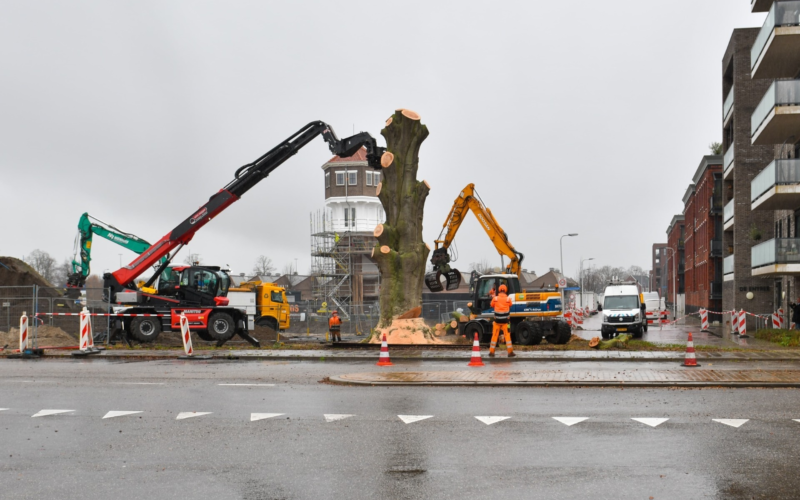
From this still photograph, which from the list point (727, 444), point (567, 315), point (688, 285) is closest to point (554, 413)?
point (727, 444)

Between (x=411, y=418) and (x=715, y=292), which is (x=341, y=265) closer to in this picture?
(x=715, y=292)

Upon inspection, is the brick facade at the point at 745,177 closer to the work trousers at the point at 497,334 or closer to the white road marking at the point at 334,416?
the work trousers at the point at 497,334

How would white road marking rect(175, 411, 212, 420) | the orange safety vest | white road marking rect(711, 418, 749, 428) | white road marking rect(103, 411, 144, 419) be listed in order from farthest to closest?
the orange safety vest, white road marking rect(103, 411, 144, 419), white road marking rect(175, 411, 212, 420), white road marking rect(711, 418, 749, 428)

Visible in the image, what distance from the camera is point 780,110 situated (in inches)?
1268

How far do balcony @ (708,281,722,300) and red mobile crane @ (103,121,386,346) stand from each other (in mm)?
43288

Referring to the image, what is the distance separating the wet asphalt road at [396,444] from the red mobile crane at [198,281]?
48.3 ft

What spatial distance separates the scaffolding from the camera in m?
79.5

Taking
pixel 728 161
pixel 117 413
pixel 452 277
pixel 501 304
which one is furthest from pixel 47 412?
pixel 728 161

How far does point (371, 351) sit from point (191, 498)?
57.0 ft

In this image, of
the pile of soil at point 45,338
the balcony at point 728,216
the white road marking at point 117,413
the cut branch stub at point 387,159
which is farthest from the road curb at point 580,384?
the balcony at point 728,216

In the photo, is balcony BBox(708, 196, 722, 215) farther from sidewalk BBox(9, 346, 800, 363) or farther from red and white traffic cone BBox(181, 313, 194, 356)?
red and white traffic cone BBox(181, 313, 194, 356)

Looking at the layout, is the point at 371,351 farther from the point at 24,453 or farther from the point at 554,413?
the point at 24,453

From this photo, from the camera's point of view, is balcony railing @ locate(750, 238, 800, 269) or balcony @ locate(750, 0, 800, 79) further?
balcony railing @ locate(750, 238, 800, 269)

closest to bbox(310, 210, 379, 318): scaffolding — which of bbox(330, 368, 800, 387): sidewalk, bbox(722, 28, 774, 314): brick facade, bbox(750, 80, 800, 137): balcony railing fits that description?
bbox(722, 28, 774, 314): brick facade
